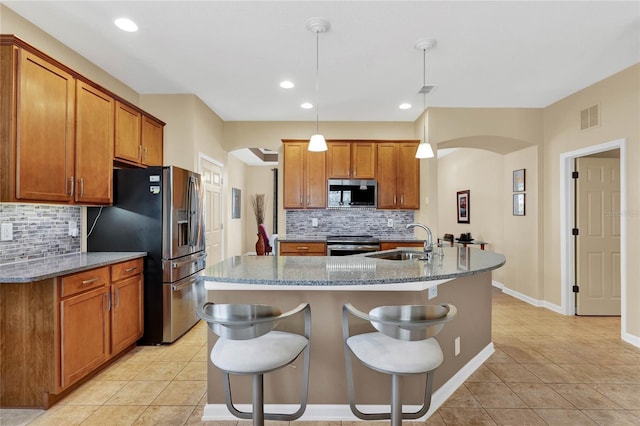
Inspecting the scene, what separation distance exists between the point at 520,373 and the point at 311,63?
3.28 m

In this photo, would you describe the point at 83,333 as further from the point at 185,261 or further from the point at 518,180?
the point at 518,180

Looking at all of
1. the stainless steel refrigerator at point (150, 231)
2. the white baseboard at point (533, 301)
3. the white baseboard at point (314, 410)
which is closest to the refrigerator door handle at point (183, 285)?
the stainless steel refrigerator at point (150, 231)

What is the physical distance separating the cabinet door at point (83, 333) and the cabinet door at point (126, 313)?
0.09 m

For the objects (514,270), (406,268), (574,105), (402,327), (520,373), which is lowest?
(520,373)

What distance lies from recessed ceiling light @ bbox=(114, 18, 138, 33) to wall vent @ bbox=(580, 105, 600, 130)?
470 centimetres

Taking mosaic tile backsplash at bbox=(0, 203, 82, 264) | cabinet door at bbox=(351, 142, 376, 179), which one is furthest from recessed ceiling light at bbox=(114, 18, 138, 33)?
cabinet door at bbox=(351, 142, 376, 179)

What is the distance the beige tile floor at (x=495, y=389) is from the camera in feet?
7.36

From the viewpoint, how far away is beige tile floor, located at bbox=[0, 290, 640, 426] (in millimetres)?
2244

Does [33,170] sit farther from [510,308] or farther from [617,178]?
[617,178]

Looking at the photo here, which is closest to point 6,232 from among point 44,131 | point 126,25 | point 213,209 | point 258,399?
point 44,131

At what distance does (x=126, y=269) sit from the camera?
10.3 feet

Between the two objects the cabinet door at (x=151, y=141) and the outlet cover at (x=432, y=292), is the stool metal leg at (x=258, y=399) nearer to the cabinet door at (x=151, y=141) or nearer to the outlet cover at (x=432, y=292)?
the outlet cover at (x=432, y=292)

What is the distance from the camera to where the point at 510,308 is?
15.8 ft

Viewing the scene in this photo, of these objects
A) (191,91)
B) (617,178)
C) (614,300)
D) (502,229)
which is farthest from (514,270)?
(191,91)
